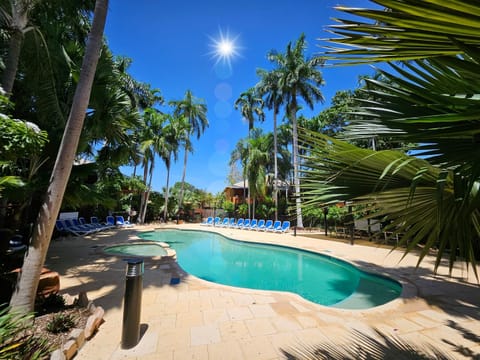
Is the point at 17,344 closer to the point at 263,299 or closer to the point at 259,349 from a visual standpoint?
the point at 259,349

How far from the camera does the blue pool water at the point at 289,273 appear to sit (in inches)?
218

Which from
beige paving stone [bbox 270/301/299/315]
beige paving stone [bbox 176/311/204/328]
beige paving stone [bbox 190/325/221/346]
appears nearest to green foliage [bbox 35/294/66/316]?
beige paving stone [bbox 176/311/204/328]

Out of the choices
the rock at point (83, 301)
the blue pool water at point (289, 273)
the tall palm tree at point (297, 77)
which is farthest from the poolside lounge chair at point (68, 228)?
the tall palm tree at point (297, 77)

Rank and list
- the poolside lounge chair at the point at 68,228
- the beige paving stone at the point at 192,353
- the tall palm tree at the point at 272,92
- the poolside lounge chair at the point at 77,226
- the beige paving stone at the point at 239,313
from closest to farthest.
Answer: the beige paving stone at the point at 192,353
the beige paving stone at the point at 239,313
the poolside lounge chair at the point at 68,228
the poolside lounge chair at the point at 77,226
the tall palm tree at the point at 272,92

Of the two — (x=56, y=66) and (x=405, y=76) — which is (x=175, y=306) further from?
(x=56, y=66)

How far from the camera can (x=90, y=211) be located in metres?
15.9

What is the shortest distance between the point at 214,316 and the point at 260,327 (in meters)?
0.80

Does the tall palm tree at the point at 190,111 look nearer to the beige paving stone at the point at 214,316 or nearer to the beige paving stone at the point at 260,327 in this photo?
the beige paving stone at the point at 214,316

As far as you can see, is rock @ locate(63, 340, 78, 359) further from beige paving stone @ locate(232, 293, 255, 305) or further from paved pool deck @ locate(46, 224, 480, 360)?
beige paving stone @ locate(232, 293, 255, 305)

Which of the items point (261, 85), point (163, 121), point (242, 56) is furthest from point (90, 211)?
point (261, 85)

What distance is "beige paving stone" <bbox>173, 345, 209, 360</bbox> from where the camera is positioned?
256 cm

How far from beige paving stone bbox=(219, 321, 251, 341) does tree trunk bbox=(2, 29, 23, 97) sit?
5852 mm

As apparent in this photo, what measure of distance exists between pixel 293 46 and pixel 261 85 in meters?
3.86

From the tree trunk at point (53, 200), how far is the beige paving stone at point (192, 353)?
220 cm
